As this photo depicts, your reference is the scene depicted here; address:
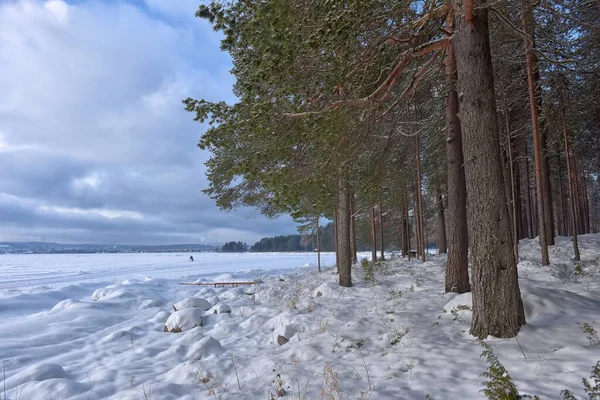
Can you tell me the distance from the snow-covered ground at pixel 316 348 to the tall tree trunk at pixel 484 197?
0.34 m

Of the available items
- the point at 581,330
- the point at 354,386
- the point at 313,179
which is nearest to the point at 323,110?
the point at 313,179

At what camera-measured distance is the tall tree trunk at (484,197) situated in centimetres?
425

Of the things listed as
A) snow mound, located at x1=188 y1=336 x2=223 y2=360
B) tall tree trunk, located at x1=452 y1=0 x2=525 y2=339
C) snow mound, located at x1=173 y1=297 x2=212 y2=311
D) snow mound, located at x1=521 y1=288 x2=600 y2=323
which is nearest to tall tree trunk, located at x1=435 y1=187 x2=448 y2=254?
snow mound, located at x1=521 y1=288 x2=600 y2=323

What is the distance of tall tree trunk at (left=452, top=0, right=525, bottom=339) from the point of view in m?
4.25

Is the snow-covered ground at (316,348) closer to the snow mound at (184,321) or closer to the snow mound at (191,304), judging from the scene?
the snow mound at (184,321)

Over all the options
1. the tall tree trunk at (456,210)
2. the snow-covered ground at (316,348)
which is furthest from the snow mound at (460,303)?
the tall tree trunk at (456,210)

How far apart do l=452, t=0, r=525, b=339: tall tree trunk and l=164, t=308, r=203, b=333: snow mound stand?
585cm

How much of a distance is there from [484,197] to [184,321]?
6.67 m

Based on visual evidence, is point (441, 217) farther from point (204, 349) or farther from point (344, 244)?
point (204, 349)

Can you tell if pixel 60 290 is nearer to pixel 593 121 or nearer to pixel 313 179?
pixel 313 179

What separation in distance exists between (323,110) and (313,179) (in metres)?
1.15

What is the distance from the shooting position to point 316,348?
5.05 meters

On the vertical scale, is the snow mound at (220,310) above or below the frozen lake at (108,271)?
above

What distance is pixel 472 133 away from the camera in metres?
4.52
